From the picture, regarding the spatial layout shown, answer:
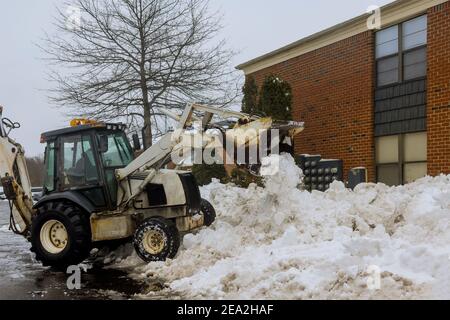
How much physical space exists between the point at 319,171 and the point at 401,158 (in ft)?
6.51

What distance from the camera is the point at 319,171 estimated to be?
1276 cm

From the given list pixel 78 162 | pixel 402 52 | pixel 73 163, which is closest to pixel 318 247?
pixel 78 162

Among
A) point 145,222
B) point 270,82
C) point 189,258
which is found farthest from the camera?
point 270,82

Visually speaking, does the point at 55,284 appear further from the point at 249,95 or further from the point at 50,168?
the point at 249,95

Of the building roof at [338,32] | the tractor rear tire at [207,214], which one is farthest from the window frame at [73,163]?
the building roof at [338,32]

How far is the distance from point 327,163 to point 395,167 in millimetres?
1627

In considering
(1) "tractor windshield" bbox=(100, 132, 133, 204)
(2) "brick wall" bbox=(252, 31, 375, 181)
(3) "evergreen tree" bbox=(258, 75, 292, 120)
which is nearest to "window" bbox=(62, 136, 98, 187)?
(1) "tractor windshield" bbox=(100, 132, 133, 204)

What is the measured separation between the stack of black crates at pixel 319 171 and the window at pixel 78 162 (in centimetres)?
573

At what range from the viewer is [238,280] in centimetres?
630

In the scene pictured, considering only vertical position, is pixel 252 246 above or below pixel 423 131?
below

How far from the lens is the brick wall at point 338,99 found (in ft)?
42.0
